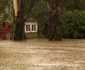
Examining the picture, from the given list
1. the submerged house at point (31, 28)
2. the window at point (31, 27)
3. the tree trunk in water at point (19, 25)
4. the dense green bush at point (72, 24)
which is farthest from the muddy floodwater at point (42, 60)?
the window at point (31, 27)

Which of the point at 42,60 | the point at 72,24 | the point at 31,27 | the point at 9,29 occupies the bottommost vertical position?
the point at 31,27

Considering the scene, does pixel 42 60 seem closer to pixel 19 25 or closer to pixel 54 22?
pixel 54 22

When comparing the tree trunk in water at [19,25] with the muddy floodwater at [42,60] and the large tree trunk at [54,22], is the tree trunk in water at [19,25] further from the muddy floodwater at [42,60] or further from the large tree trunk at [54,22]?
the muddy floodwater at [42,60]

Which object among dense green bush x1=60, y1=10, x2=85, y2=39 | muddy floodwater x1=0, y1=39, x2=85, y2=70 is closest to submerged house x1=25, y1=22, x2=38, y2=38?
dense green bush x1=60, y1=10, x2=85, y2=39

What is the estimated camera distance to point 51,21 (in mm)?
46344

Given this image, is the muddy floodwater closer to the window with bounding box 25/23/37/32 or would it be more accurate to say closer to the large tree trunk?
the large tree trunk

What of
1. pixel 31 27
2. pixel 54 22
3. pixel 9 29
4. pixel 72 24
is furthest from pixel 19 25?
pixel 31 27

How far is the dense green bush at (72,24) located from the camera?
59781 millimetres

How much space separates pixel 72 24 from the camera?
60938 mm

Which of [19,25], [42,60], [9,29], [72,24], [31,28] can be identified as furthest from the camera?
[31,28]

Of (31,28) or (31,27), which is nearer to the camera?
(31,27)

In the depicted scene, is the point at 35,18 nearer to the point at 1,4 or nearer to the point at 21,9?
the point at 1,4

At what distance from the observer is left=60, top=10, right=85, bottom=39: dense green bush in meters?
59.8

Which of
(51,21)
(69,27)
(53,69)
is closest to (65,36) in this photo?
(69,27)
